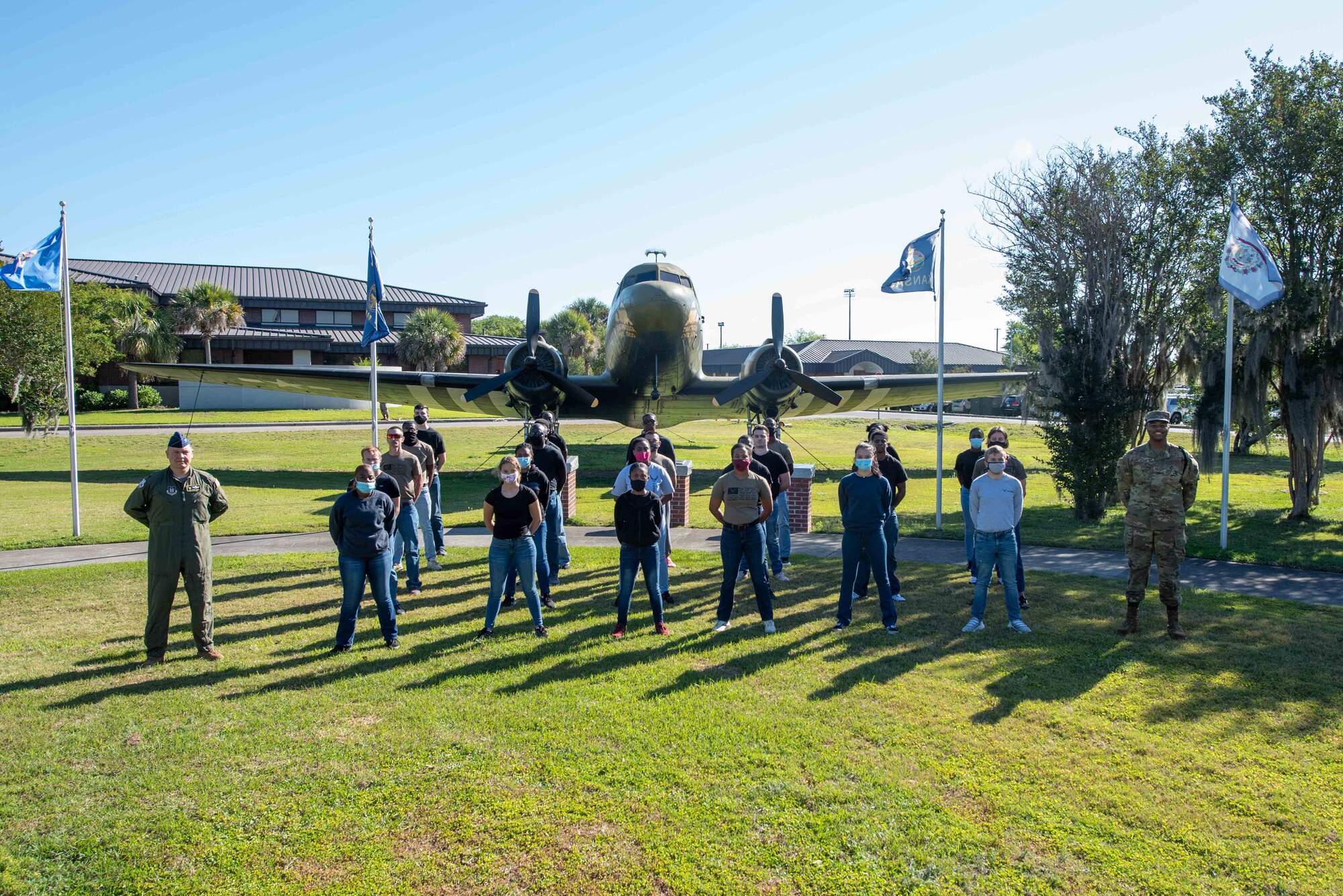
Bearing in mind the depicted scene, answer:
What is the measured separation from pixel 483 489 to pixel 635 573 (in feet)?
40.8

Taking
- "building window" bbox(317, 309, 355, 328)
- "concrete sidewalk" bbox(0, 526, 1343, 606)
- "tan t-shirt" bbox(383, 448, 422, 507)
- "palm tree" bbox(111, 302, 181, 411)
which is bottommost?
"concrete sidewalk" bbox(0, 526, 1343, 606)

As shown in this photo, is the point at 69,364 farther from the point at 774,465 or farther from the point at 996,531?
the point at 996,531

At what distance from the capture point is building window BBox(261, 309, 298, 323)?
65.8 metres

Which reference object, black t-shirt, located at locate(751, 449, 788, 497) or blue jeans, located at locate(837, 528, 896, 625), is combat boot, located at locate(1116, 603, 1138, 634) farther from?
black t-shirt, located at locate(751, 449, 788, 497)

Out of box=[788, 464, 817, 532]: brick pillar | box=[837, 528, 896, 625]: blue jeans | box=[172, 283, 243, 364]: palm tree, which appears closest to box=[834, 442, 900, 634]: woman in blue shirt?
box=[837, 528, 896, 625]: blue jeans

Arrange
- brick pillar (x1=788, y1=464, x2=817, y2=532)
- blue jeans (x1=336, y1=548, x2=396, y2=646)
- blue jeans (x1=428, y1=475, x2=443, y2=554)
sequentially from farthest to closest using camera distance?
brick pillar (x1=788, y1=464, x2=817, y2=532) < blue jeans (x1=428, y1=475, x2=443, y2=554) < blue jeans (x1=336, y1=548, x2=396, y2=646)

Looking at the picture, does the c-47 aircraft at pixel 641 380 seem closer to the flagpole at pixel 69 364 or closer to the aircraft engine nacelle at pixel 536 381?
the aircraft engine nacelle at pixel 536 381

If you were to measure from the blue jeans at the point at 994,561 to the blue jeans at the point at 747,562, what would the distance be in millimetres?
2130

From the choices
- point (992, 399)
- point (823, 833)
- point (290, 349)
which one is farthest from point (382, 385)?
point (992, 399)

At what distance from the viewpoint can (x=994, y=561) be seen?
8195 millimetres

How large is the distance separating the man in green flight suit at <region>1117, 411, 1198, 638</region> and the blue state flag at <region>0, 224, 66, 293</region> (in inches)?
568

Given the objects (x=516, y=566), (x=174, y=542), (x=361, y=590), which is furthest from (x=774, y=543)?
(x=174, y=542)

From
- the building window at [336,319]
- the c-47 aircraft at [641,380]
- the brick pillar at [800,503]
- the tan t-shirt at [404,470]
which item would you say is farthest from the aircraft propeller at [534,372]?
the building window at [336,319]

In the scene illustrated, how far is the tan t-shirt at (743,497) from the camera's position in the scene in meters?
7.95
